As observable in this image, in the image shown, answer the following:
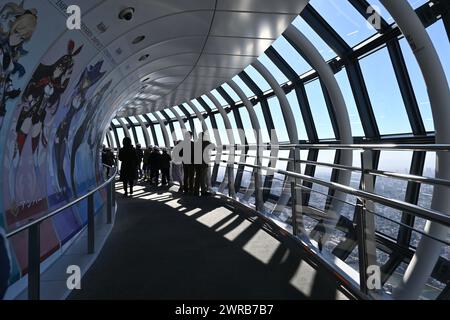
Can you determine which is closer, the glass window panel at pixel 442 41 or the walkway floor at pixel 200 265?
the walkway floor at pixel 200 265

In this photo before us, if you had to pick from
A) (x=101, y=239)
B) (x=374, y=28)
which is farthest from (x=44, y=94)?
(x=374, y=28)

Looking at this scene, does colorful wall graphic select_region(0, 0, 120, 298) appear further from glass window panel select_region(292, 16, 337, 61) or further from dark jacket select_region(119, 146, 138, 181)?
glass window panel select_region(292, 16, 337, 61)

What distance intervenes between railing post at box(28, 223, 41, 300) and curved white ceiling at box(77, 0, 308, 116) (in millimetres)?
2534

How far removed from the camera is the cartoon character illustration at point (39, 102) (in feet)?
15.5

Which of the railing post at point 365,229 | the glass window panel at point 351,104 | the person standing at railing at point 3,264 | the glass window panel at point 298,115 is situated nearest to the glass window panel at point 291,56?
the glass window panel at point 298,115

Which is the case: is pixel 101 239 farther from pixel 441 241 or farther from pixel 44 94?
pixel 441 241

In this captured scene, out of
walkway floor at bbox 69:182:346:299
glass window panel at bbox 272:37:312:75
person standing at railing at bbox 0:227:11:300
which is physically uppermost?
glass window panel at bbox 272:37:312:75

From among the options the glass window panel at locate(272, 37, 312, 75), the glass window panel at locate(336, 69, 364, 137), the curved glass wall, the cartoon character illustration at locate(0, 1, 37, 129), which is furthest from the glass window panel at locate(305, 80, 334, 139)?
the cartoon character illustration at locate(0, 1, 37, 129)

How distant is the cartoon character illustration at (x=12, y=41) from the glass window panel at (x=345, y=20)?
701 cm

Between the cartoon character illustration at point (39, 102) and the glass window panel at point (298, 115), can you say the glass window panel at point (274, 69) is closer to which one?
the glass window panel at point (298, 115)

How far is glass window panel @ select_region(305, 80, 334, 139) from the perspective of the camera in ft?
40.5

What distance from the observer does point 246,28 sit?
678 cm

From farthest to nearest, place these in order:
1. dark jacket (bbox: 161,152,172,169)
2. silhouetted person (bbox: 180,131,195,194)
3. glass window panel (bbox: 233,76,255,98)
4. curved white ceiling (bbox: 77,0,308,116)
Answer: glass window panel (bbox: 233,76,255,98) < dark jacket (bbox: 161,152,172,169) < silhouetted person (bbox: 180,131,195,194) < curved white ceiling (bbox: 77,0,308,116)
